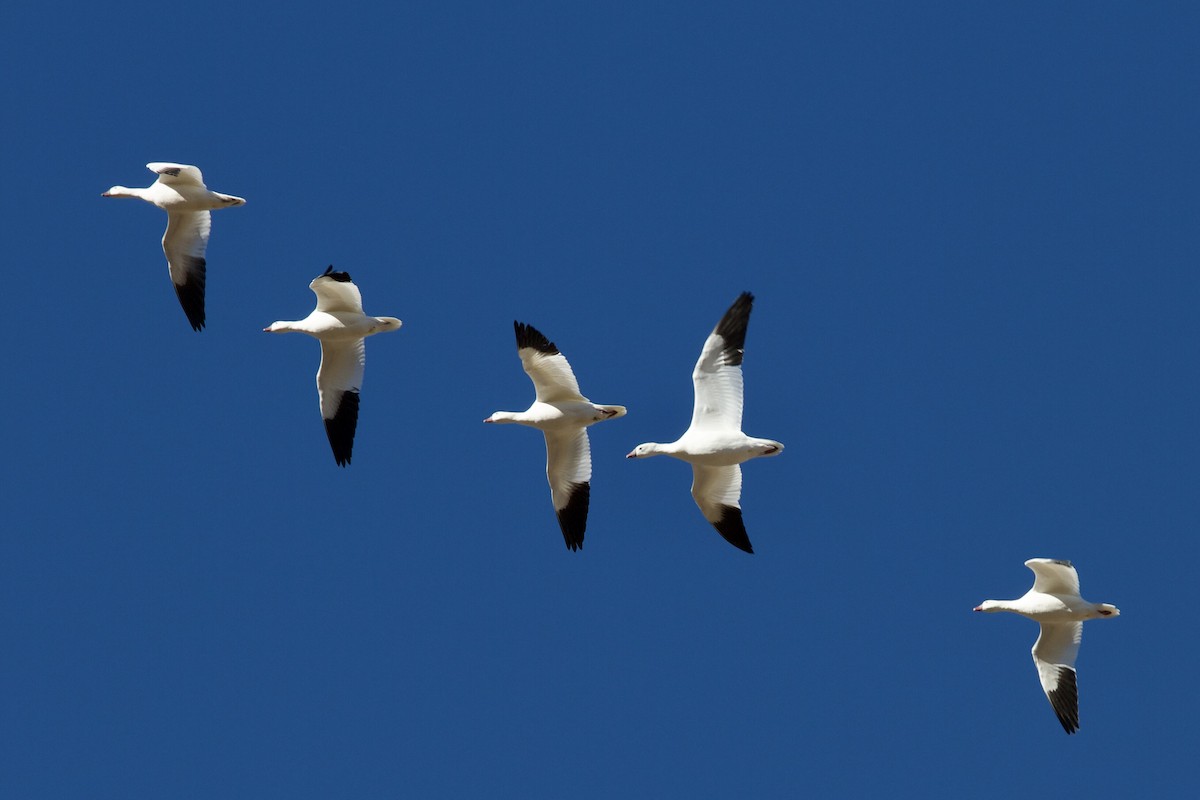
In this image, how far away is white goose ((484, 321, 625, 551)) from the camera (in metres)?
21.9

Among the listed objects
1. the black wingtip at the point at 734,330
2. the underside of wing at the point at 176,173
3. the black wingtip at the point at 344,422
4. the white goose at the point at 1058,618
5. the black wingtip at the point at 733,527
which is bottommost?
the white goose at the point at 1058,618

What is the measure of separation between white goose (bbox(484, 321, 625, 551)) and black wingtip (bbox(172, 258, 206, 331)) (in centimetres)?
444

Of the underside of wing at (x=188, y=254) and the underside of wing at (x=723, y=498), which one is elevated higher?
the underside of wing at (x=188, y=254)

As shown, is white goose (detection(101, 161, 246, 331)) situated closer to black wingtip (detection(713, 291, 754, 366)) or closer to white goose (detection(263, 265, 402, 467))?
white goose (detection(263, 265, 402, 467))

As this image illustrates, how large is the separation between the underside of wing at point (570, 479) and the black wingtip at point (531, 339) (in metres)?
1.48

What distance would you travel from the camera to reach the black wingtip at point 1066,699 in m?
22.8

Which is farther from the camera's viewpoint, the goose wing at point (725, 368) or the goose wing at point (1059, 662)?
the goose wing at point (1059, 662)

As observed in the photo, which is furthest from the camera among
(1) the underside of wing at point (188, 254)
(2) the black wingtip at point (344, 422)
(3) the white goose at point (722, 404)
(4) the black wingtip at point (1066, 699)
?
(2) the black wingtip at point (344, 422)

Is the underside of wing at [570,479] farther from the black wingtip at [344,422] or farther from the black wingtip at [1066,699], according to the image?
the black wingtip at [1066,699]

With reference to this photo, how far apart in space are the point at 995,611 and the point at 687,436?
15.1 feet

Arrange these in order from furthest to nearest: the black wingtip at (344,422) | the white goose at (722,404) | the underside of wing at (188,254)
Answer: the black wingtip at (344,422) < the underside of wing at (188,254) < the white goose at (722,404)

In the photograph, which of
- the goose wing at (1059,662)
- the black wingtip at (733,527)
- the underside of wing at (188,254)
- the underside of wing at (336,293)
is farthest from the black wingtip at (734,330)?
the underside of wing at (188,254)

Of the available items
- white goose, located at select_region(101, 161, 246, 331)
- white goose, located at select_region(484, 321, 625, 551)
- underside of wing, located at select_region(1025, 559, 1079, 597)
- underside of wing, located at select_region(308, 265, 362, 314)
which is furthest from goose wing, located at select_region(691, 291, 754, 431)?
white goose, located at select_region(101, 161, 246, 331)

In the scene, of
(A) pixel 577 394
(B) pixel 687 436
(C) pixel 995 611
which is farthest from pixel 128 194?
(C) pixel 995 611
